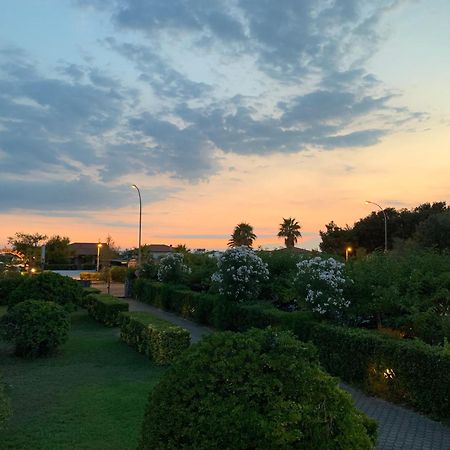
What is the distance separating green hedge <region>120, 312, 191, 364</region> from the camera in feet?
39.1

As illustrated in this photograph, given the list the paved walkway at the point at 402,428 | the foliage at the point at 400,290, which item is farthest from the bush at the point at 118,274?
the paved walkway at the point at 402,428

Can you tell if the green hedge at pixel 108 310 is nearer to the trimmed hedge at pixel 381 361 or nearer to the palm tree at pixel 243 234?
the trimmed hedge at pixel 381 361

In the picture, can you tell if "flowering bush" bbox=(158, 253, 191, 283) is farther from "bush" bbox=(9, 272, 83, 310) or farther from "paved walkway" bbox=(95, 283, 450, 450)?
"paved walkway" bbox=(95, 283, 450, 450)

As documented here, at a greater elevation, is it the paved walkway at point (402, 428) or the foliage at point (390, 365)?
the foliage at point (390, 365)

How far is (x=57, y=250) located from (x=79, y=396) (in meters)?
65.9

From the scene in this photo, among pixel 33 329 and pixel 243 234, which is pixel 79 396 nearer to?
pixel 33 329

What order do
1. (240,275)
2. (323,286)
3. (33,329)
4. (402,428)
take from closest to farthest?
(402,428), (323,286), (33,329), (240,275)

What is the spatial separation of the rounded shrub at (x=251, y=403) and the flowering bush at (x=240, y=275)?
13022mm

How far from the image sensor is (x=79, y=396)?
8609mm

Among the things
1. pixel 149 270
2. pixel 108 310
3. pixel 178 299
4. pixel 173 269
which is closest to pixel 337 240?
pixel 149 270

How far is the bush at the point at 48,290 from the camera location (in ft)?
63.3

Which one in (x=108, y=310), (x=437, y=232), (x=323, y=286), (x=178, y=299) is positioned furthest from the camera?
(x=437, y=232)

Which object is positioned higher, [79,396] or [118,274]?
[118,274]

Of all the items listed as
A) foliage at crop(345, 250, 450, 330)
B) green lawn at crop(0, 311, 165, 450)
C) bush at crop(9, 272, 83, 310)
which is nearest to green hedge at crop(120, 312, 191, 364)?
green lawn at crop(0, 311, 165, 450)
